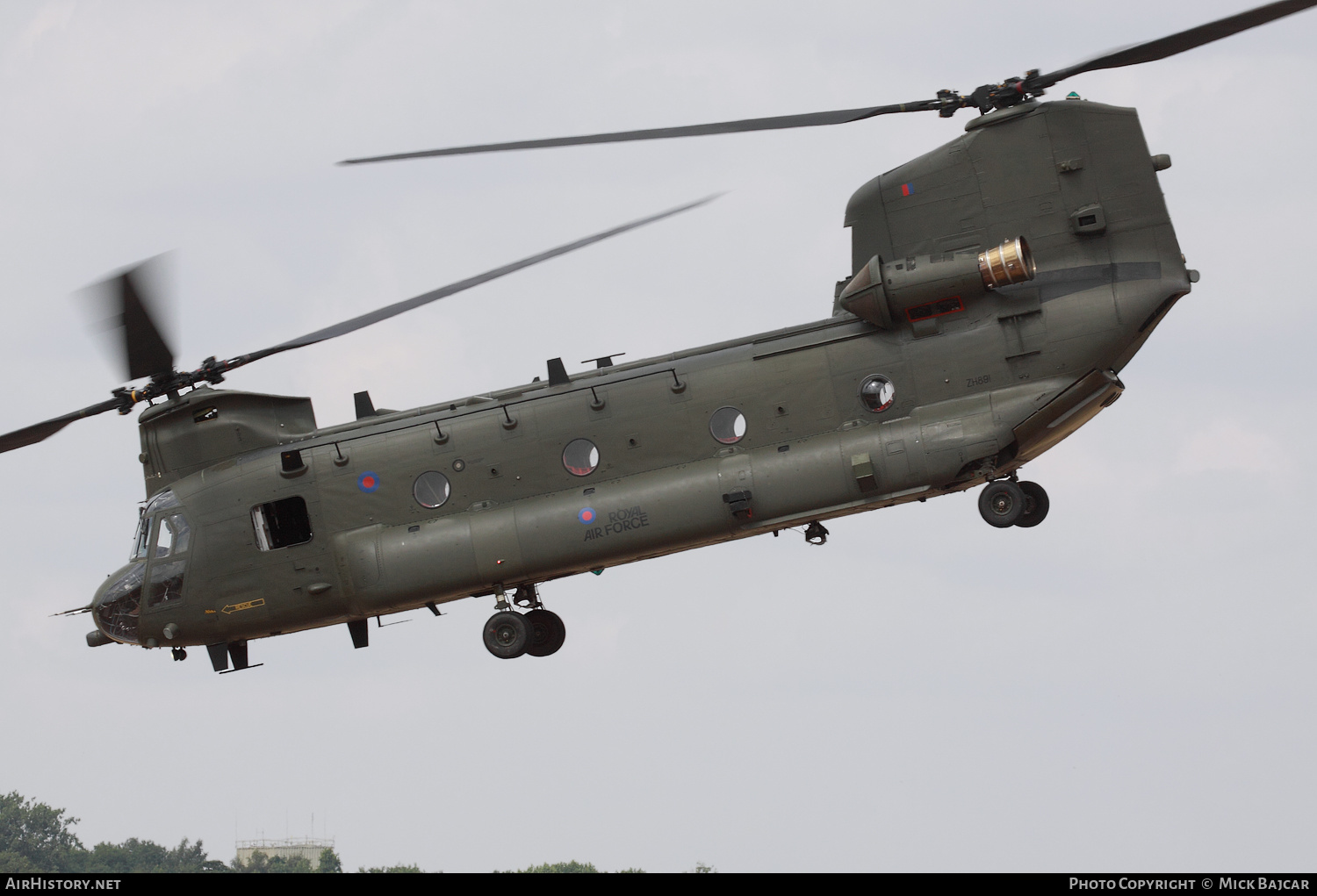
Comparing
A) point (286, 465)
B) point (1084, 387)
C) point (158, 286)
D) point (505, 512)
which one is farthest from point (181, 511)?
point (1084, 387)

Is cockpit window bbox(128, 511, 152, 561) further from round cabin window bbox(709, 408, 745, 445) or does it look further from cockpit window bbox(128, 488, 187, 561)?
round cabin window bbox(709, 408, 745, 445)

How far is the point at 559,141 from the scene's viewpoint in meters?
21.0

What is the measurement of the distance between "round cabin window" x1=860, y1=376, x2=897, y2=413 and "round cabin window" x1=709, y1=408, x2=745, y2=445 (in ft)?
5.78

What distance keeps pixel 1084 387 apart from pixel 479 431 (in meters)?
8.50

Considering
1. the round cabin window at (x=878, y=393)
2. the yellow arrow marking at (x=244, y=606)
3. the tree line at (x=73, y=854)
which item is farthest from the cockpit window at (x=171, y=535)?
the tree line at (x=73, y=854)

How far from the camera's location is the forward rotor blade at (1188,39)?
1856 centimetres

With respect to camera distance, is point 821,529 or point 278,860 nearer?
point 821,529

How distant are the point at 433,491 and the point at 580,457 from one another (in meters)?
2.27

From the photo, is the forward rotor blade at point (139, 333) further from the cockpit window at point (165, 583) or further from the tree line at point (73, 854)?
the tree line at point (73, 854)

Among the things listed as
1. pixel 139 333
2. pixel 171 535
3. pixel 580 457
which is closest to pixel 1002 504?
pixel 580 457

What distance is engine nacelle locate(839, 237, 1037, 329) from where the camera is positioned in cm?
2120

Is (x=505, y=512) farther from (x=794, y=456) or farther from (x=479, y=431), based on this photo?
(x=794, y=456)

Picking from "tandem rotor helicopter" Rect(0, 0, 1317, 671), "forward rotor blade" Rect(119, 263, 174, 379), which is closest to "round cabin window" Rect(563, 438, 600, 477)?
"tandem rotor helicopter" Rect(0, 0, 1317, 671)

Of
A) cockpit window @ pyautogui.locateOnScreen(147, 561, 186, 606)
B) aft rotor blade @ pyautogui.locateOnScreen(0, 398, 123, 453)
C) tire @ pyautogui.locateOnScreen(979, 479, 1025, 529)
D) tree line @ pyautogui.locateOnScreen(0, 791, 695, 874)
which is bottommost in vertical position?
tire @ pyautogui.locateOnScreen(979, 479, 1025, 529)
